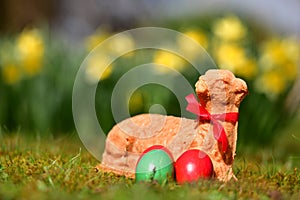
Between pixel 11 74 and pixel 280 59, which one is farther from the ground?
pixel 280 59

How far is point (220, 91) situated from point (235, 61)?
7.05 feet

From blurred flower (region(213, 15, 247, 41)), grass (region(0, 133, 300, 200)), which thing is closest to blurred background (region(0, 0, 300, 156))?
blurred flower (region(213, 15, 247, 41))

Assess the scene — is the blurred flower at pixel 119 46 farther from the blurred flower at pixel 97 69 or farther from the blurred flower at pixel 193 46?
the blurred flower at pixel 193 46

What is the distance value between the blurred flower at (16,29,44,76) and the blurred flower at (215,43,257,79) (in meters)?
1.39

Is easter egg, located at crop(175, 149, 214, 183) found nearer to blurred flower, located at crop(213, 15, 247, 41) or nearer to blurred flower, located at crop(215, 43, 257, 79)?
blurred flower, located at crop(215, 43, 257, 79)

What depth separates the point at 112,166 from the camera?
8.84 feet

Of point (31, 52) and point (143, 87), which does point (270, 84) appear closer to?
point (143, 87)

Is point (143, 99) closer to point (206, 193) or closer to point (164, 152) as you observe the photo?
point (164, 152)

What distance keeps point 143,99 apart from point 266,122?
3.06 feet

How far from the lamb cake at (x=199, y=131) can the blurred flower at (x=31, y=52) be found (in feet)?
7.54

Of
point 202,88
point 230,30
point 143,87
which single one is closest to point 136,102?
point 143,87

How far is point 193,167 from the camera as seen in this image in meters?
2.43

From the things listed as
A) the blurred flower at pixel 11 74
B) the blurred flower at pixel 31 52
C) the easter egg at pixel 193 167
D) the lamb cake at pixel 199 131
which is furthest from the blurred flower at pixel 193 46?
the easter egg at pixel 193 167

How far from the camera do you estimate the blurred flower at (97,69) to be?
4770 mm
